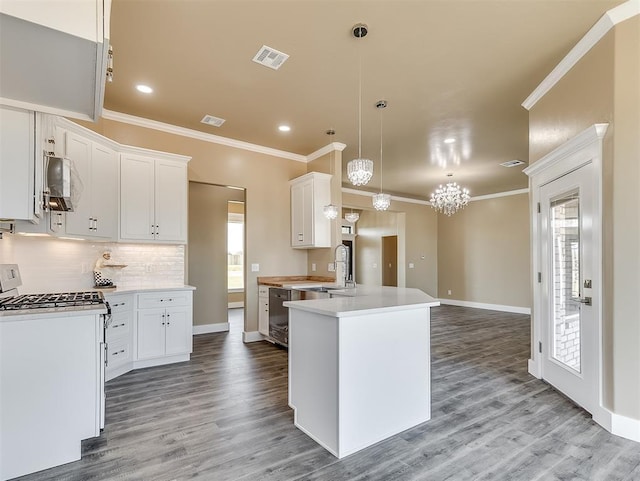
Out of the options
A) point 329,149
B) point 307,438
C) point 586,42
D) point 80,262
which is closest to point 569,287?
point 586,42

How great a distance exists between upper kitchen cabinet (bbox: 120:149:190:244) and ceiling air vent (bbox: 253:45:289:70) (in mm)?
1936

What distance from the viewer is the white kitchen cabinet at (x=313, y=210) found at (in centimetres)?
506

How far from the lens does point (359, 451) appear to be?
218 centimetres

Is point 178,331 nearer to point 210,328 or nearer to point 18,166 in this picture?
point 210,328

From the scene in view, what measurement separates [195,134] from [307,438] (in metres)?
4.17

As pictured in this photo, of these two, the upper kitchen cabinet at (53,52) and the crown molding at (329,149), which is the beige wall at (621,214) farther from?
the upper kitchen cabinet at (53,52)

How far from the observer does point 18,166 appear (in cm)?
251

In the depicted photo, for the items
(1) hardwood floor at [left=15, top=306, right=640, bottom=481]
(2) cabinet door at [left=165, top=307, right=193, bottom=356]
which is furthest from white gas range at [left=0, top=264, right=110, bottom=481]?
(2) cabinet door at [left=165, top=307, right=193, bottom=356]

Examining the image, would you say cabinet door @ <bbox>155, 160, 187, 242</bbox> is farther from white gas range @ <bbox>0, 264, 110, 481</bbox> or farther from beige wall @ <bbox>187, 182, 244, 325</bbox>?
white gas range @ <bbox>0, 264, 110, 481</bbox>

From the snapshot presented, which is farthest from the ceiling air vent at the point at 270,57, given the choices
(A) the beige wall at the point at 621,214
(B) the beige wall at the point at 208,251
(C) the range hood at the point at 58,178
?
(B) the beige wall at the point at 208,251

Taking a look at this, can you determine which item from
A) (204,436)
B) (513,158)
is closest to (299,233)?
(204,436)

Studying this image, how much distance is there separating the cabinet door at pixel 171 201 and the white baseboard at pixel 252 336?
5.75 feet

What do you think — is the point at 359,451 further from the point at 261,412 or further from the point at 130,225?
the point at 130,225

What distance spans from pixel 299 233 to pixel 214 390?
2.75 meters
